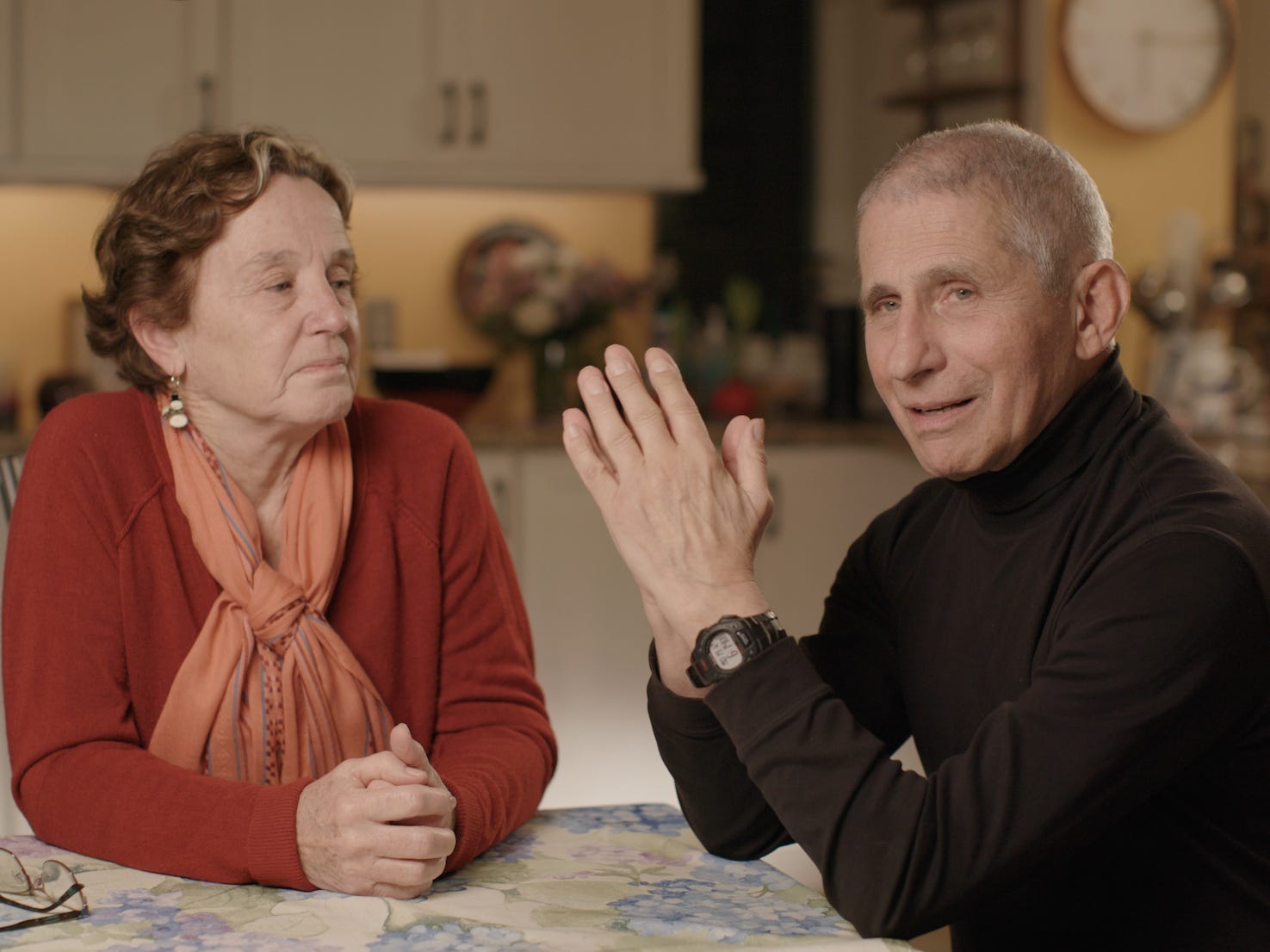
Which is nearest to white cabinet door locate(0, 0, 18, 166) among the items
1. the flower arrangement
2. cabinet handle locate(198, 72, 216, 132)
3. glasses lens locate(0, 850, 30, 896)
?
cabinet handle locate(198, 72, 216, 132)

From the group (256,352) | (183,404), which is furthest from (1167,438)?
(183,404)

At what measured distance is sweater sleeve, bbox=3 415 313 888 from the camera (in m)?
1.19

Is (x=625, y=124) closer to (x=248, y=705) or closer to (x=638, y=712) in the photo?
(x=638, y=712)

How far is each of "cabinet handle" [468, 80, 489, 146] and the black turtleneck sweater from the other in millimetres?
2803

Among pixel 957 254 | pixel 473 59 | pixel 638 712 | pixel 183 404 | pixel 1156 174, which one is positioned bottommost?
pixel 638 712

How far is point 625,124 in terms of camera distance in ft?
13.6

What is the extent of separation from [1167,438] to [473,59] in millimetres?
3128

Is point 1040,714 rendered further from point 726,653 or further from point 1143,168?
point 1143,168

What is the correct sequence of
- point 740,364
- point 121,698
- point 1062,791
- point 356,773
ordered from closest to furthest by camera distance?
point 1062,791, point 356,773, point 121,698, point 740,364

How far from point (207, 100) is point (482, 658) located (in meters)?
2.73

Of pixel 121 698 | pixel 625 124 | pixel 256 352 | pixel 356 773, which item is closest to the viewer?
A: pixel 356 773

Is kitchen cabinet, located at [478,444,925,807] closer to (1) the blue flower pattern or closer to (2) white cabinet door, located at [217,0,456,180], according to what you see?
(2) white cabinet door, located at [217,0,456,180]

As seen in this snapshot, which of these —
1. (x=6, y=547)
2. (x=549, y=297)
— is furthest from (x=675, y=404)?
(x=549, y=297)

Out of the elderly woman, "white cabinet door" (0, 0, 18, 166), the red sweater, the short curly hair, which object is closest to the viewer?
the red sweater
